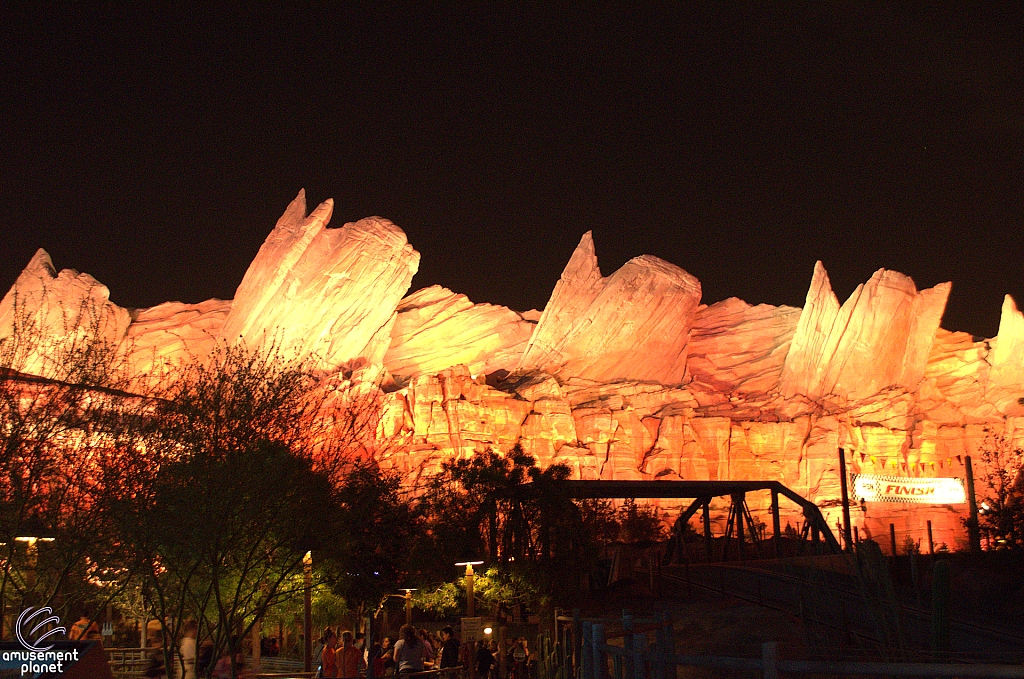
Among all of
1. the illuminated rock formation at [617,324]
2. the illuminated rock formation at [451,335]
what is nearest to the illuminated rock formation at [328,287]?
the illuminated rock formation at [451,335]

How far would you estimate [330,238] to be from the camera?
222 feet

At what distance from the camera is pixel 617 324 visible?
72.9 m

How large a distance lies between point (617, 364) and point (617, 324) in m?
3.01

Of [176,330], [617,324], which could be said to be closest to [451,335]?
[617,324]

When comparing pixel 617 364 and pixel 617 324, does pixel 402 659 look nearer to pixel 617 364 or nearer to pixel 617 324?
pixel 617 364

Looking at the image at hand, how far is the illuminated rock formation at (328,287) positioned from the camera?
65500 mm

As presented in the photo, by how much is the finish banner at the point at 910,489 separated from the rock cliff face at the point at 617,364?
0.78 m

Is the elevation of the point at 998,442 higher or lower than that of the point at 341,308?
lower

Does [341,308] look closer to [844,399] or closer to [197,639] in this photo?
[844,399]

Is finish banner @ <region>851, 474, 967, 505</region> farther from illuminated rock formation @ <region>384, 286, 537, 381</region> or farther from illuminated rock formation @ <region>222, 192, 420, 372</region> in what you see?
illuminated rock formation @ <region>222, 192, 420, 372</region>

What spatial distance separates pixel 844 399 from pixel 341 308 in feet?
117

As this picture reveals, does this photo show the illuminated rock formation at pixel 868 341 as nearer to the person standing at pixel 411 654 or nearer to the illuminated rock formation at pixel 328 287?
the illuminated rock formation at pixel 328 287

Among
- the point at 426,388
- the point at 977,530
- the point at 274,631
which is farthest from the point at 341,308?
the point at 977,530

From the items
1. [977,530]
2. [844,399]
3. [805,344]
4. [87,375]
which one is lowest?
[977,530]
